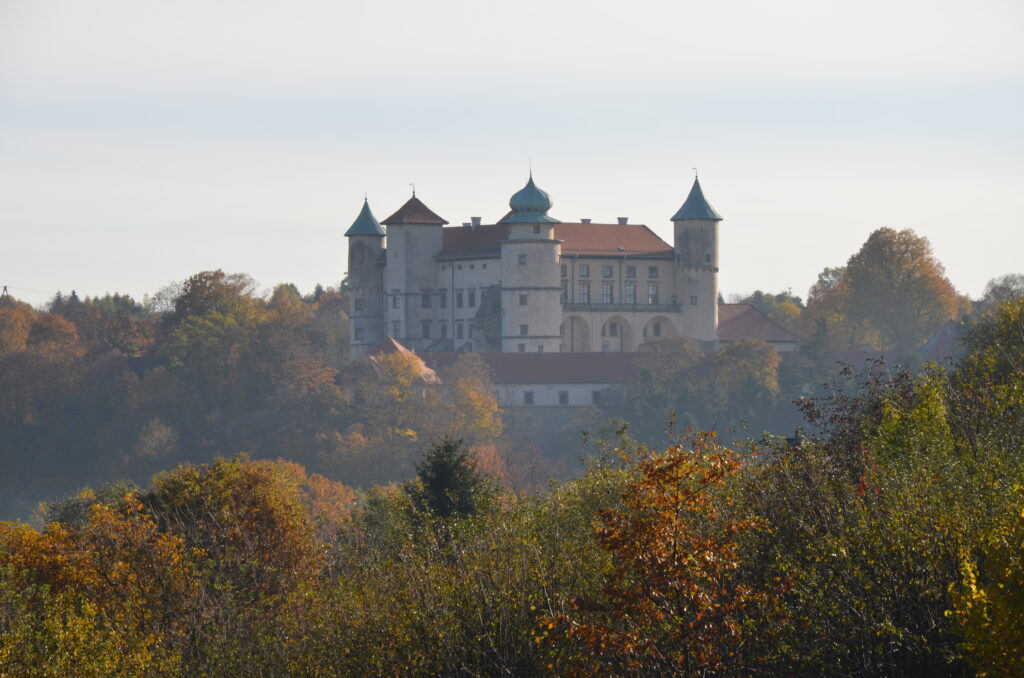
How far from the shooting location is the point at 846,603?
17.2 metres

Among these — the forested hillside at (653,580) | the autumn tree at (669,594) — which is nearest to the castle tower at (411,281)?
the forested hillside at (653,580)

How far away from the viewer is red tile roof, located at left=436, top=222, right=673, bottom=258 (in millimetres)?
96938

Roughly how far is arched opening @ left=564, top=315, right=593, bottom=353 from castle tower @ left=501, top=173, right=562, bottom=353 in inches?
142

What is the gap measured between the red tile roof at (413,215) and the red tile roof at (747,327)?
17.1m

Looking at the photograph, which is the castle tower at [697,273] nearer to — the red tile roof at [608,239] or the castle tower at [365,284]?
the red tile roof at [608,239]

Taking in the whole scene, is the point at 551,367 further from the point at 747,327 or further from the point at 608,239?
the point at 747,327

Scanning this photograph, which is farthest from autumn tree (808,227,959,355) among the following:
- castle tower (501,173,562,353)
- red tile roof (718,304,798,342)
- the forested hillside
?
the forested hillside

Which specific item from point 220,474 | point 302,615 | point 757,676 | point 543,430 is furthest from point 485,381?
point 757,676

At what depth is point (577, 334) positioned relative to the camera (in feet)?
323

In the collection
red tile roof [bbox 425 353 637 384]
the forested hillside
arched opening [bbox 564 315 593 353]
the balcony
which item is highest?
the balcony

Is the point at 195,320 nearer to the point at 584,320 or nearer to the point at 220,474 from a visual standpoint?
the point at 584,320

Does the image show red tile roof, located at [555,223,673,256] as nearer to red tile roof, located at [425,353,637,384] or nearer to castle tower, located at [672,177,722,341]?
castle tower, located at [672,177,722,341]

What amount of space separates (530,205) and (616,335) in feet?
30.3

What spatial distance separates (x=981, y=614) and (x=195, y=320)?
85.0 meters
